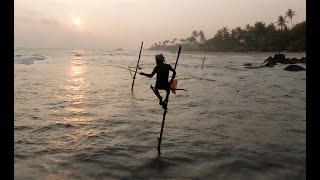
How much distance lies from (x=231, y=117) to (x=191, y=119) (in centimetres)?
168

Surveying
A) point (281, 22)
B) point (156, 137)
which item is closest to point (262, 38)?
point (281, 22)

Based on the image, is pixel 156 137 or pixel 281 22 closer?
pixel 156 137

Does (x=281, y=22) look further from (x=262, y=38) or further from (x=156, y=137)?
(x=156, y=137)

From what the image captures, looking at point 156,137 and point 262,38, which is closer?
point 156,137

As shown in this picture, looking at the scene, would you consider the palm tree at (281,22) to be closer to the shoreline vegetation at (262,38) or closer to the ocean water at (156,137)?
the shoreline vegetation at (262,38)

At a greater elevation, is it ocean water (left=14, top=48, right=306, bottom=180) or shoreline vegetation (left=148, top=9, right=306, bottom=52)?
shoreline vegetation (left=148, top=9, right=306, bottom=52)

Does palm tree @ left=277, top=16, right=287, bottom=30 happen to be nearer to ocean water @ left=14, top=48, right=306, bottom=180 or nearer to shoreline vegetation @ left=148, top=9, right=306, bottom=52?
shoreline vegetation @ left=148, top=9, right=306, bottom=52

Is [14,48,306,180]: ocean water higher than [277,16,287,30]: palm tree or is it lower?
lower

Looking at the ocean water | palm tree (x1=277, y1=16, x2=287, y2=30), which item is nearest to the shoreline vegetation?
palm tree (x1=277, y1=16, x2=287, y2=30)

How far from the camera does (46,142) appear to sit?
407 inches

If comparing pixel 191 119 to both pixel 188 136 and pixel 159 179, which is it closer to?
pixel 188 136

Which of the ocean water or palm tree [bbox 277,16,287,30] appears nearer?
the ocean water

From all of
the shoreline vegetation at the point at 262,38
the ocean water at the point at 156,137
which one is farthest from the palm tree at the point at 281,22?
the ocean water at the point at 156,137
